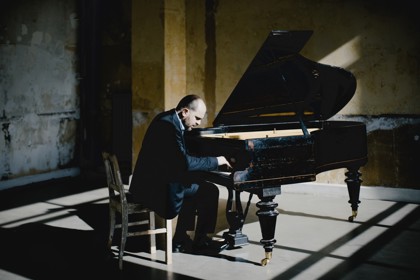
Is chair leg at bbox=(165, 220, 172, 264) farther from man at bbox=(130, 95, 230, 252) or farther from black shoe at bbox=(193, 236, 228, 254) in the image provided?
black shoe at bbox=(193, 236, 228, 254)

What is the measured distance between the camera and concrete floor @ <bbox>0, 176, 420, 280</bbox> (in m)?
3.95

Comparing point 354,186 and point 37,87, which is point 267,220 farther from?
point 37,87

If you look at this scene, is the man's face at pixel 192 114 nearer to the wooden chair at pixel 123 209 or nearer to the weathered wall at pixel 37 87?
the wooden chair at pixel 123 209

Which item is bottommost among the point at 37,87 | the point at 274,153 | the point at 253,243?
the point at 253,243

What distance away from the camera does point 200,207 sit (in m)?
4.43

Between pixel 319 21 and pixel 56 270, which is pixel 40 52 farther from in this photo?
pixel 56 270

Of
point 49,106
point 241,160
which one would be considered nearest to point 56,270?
point 241,160

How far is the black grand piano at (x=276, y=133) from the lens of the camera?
13.0ft

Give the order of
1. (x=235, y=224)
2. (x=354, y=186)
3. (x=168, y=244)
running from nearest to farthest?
(x=168, y=244)
(x=235, y=224)
(x=354, y=186)

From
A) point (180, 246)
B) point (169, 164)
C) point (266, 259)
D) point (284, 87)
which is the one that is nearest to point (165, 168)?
point (169, 164)

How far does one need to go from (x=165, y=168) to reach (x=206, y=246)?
0.89m

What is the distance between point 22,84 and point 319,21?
420 centimetres

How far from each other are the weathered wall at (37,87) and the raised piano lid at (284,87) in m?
3.82

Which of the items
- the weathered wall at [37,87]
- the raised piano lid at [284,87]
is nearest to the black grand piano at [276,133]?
the raised piano lid at [284,87]
